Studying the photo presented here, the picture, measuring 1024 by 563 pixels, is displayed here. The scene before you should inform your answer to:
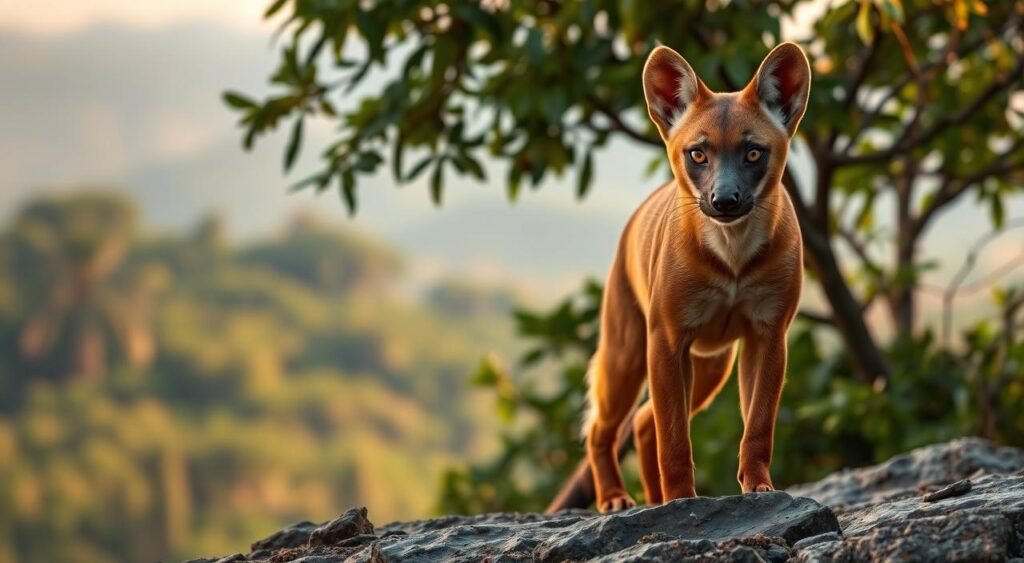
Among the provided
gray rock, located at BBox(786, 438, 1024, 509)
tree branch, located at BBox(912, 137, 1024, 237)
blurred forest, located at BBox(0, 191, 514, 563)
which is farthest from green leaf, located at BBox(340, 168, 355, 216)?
blurred forest, located at BBox(0, 191, 514, 563)

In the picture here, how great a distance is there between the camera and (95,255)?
63469 mm

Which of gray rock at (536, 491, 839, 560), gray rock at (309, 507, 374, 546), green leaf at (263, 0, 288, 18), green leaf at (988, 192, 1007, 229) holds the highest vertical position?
green leaf at (263, 0, 288, 18)

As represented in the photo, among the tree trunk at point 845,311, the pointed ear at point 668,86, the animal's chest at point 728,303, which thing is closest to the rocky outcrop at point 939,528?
the animal's chest at point 728,303

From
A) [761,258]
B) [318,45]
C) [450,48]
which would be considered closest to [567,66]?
[450,48]

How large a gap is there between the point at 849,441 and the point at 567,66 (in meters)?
4.62

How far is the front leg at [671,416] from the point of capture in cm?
561

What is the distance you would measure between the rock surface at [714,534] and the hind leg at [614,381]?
1.51ft

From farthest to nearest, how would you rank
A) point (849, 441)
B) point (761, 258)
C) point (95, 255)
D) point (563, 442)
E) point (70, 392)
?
point (95, 255), point (70, 392), point (563, 442), point (849, 441), point (761, 258)

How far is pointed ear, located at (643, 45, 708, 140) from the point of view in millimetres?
5574

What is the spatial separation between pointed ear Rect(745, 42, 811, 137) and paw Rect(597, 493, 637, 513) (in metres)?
2.07

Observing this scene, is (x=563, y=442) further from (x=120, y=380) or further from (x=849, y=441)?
(x=120, y=380)

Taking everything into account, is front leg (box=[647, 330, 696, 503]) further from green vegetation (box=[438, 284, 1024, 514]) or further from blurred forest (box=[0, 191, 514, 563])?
blurred forest (box=[0, 191, 514, 563])

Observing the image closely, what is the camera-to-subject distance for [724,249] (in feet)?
18.0

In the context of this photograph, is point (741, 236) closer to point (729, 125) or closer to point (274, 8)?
point (729, 125)
